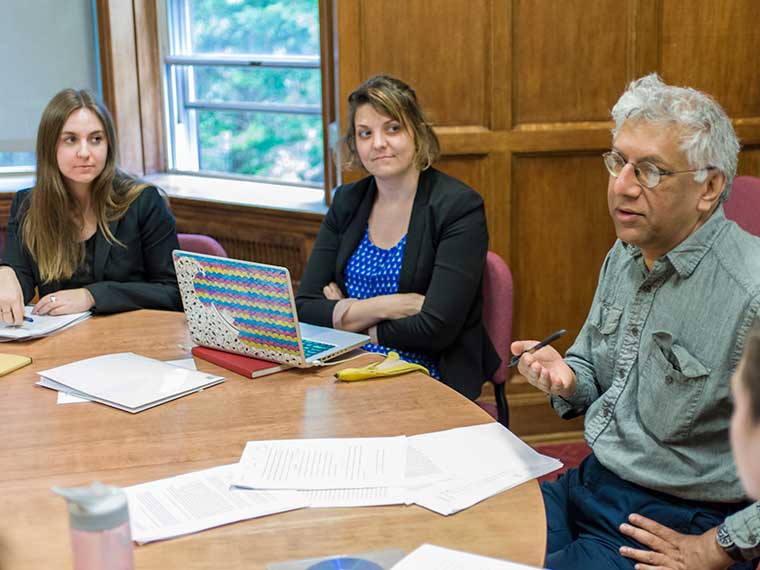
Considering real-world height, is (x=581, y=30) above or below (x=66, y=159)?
above

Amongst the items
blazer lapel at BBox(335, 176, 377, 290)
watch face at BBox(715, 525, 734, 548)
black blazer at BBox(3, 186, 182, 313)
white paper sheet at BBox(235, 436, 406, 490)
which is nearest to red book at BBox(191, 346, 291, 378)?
white paper sheet at BBox(235, 436, 406, 490)

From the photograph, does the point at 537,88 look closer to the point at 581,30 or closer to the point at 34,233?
the point at 581,30

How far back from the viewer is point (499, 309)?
2643mm

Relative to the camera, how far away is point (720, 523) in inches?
68.4

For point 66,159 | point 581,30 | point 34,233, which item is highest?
point 581,30

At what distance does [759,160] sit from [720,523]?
6.63ft

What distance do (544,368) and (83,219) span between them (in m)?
1.63

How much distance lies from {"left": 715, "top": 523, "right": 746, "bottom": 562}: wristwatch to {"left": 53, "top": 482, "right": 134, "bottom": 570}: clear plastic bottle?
3.23 feet

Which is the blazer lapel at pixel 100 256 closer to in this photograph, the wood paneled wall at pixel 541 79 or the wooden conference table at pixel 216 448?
the wooden conference table at pixel 216 448

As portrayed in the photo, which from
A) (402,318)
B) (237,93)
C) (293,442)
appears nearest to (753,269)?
(293,442)

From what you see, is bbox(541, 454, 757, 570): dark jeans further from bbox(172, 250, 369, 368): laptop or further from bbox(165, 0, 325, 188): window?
bbox(165, 0, 325, 188): window

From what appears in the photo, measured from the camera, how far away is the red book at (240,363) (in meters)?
2.08

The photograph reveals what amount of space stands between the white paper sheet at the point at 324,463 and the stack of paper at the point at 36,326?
91 cm

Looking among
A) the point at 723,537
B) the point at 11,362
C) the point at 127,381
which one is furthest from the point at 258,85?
the point at 723,537
